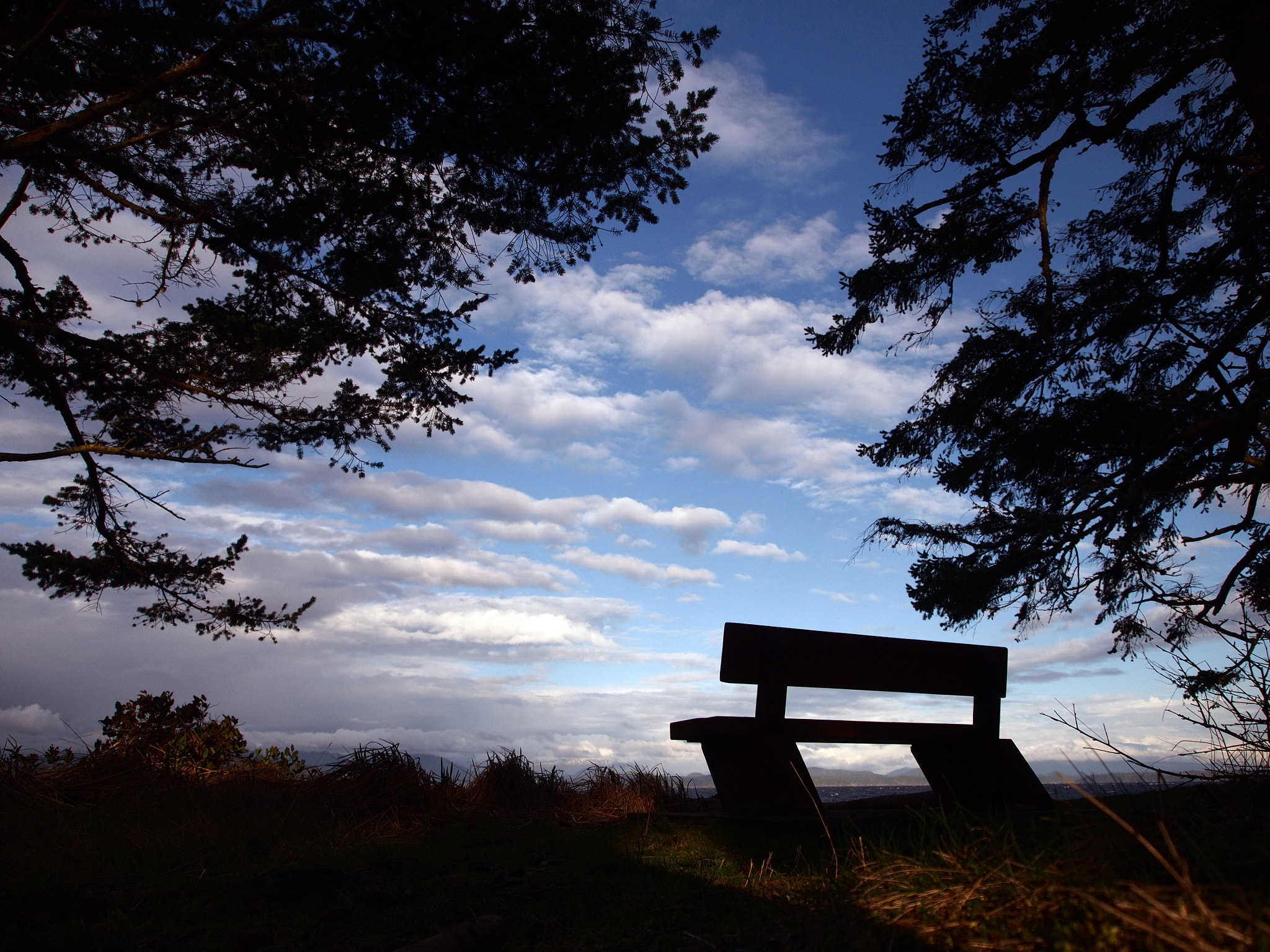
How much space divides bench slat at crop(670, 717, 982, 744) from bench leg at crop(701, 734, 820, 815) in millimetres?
96

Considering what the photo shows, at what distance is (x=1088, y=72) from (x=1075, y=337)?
8.19 feet

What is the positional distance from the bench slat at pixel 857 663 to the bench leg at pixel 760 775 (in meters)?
0.39

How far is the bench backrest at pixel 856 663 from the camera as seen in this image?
466cm

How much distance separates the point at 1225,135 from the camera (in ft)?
24.1

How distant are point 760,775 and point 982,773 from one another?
6.24 feet

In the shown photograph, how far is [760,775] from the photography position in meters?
4.45

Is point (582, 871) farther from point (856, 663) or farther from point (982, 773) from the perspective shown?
point (982, 773)

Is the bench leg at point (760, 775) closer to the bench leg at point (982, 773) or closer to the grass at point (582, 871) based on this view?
the grass at point (582, 871)

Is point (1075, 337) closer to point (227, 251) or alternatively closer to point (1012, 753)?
point (1012, 753)

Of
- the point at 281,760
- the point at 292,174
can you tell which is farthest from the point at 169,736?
the point at 292,174

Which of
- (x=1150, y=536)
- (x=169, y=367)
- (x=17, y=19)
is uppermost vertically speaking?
(x=17, y=19)

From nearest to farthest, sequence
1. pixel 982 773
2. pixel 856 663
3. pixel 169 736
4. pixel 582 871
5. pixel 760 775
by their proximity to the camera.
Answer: pixel 582 871 → pixel 760 775 → pixel 856 663 → pixel 982 773 → pixel 169 736

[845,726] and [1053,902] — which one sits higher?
[845,726]

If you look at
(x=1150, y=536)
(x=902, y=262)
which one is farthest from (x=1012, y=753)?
(x=902, y=262)
